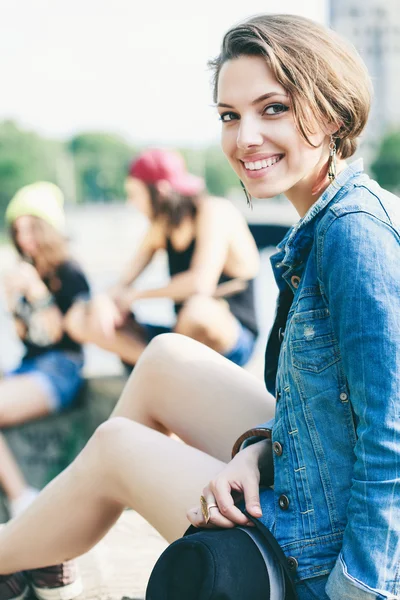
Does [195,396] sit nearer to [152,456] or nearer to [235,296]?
[152,456]

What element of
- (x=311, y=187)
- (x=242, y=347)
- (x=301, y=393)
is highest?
(x=311, y=187)

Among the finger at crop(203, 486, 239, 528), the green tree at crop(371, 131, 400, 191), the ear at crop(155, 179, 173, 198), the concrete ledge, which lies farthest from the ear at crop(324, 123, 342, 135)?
the green tree at crop(371, 131, 400, 191)

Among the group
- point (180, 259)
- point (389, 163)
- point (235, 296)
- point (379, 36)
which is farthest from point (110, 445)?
point (389, 163)

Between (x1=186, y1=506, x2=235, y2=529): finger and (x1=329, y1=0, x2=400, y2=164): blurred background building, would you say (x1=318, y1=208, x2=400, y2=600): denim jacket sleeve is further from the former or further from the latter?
(x1=329, y1=0, x2=400, y2=164): blurred background building

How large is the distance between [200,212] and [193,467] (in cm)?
259

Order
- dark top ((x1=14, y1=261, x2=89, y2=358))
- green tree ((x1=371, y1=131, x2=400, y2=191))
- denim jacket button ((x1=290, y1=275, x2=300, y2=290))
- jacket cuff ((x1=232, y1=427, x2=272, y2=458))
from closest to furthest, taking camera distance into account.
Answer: denim jacket button ((x1=290, y1=275, x2=300, y2=290)) < jacket cuff ((x1=232, y1=427, x2=272, y2=458)) < dark top ((x1=14, y1=261, x2=89, y2=358)) < green tree ((x1=371, y1=131, x2=400, y2=191))

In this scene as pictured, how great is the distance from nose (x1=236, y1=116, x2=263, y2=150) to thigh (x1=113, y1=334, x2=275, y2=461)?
52 cm

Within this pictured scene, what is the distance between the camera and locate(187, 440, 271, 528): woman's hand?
123cm

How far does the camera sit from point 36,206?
4.27 metres

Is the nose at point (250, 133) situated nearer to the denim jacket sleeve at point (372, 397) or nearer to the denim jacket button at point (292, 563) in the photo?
the denim jacket sleeve at point (372, 397)

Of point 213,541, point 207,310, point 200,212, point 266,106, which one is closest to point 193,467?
point 213,541

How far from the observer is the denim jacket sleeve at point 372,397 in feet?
3.45

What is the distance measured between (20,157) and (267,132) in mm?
20950

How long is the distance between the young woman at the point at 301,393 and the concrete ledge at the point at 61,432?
2.50m
